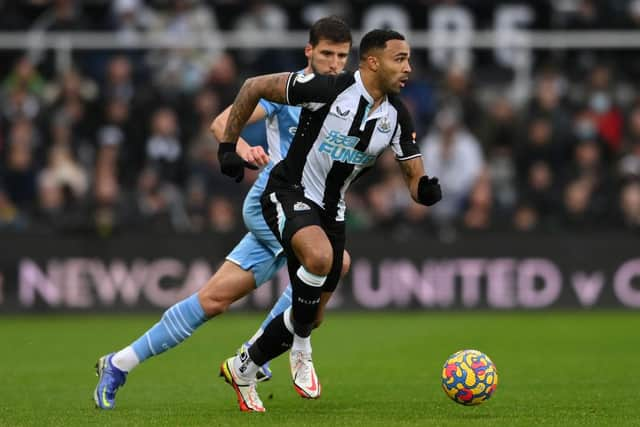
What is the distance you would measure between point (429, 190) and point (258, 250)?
128 cm

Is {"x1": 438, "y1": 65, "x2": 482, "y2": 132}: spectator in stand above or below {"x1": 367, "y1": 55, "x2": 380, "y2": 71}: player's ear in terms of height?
below

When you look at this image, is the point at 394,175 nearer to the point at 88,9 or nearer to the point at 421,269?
the point at 421,269

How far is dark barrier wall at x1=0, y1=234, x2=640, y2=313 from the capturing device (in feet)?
55.2

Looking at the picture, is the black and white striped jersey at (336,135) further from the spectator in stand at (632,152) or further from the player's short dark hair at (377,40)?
the spectator in stand at (632,152)

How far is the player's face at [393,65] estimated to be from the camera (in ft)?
25.9

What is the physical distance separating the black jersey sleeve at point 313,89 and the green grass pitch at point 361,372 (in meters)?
1.86

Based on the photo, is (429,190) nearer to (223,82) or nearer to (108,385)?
(108,385)

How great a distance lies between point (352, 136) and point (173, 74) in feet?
37.1

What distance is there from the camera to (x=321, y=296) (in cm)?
832

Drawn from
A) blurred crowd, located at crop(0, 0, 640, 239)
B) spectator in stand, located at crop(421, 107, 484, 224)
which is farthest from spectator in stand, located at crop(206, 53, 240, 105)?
spectator in stand, located at crop(421, 107, 484, 224)

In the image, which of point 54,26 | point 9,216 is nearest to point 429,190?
point 9,216

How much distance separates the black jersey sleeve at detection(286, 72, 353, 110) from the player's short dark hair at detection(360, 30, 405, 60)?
212 millimetres

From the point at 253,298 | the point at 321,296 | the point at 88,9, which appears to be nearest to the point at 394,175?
the point at 253,298

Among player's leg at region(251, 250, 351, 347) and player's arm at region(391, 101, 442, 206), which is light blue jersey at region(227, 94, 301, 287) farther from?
player's arm at region(391, 101, 442, 206)
